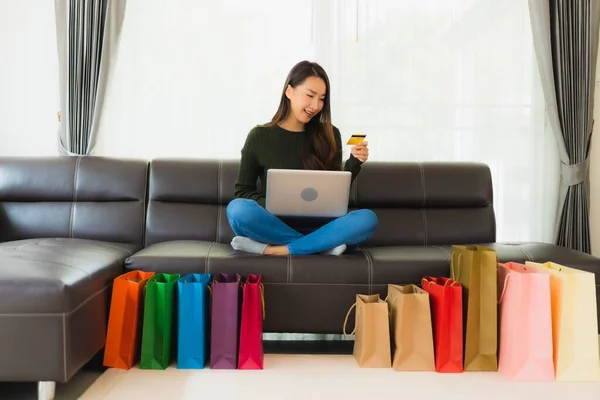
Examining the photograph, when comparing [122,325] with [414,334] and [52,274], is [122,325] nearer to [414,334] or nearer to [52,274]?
[52,274]

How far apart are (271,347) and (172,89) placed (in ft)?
5.44

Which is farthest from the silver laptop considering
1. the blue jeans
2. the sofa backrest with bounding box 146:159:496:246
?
the sofa backrest with bounding box 146:159:496:246

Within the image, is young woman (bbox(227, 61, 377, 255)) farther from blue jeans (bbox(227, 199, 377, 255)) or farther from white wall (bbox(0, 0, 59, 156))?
white wall (bbox(0, 0, 59, 156))

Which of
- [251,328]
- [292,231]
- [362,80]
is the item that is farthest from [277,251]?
[362,80]

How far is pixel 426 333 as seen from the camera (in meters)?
2.12

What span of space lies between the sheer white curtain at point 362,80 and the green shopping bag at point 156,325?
1.38 meters

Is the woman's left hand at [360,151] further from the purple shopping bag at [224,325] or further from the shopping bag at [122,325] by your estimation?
the shopping bag at [122,325]

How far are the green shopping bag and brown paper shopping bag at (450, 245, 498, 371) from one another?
1105mm

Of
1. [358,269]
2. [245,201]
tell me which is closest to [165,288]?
[245,201]

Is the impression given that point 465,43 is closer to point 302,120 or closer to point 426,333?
point 302,120

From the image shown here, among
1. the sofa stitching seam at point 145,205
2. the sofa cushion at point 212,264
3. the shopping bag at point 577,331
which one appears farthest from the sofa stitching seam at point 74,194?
the shopping bag at point 577,331

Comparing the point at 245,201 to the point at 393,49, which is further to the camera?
the point at 393,49

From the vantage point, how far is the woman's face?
2.65 meters

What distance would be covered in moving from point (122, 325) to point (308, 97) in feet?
4.20
